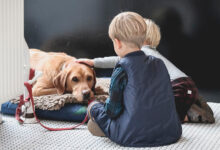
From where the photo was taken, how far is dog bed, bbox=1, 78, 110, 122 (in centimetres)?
190

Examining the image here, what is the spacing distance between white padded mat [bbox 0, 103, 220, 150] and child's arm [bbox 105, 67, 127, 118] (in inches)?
6.7

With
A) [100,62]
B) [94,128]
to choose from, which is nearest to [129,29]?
[94,128]

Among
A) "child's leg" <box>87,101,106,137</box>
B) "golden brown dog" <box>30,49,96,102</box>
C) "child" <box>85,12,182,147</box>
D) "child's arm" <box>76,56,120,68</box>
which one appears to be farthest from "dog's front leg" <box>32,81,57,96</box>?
"child" <box>85,12,182,147</box>

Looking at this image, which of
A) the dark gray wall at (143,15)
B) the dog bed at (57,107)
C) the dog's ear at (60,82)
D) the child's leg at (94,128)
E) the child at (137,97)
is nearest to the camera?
the child at (137,97)

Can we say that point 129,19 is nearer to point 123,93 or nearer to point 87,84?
point 123,93

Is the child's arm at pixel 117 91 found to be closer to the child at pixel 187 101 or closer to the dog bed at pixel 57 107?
the dog bed at pixel 57 107

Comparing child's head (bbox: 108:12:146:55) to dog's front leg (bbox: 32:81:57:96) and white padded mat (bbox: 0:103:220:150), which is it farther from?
dog's front leg (bbox: 32:81:57:96)

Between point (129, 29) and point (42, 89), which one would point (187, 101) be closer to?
point (129, 29)

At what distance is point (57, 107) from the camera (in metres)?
1.91

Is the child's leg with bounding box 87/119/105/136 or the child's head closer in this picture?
the child's head

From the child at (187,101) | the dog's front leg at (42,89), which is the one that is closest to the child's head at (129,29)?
the child at (187,101)

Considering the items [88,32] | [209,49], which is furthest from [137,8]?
[209,49]

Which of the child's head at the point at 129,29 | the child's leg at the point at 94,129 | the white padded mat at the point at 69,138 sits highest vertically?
the child's head at the point at 129,29

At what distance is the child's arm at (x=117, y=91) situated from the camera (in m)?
1.53
